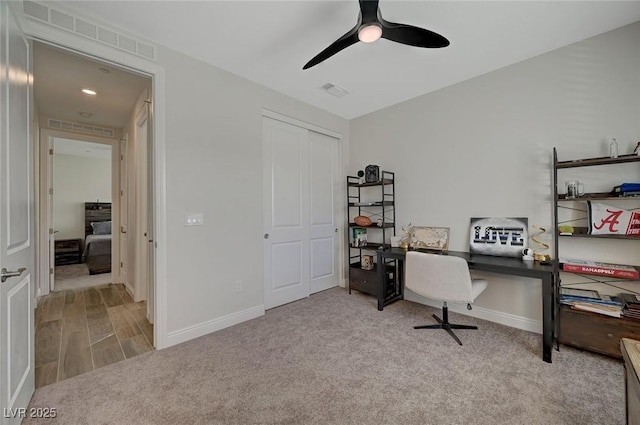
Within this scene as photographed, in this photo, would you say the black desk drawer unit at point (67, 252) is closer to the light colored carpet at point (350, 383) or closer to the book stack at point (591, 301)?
the light colored carpet at point (350, 383)

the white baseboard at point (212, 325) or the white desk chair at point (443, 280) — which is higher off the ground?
the white desk chair at point (443, 280)

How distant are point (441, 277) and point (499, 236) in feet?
2.96

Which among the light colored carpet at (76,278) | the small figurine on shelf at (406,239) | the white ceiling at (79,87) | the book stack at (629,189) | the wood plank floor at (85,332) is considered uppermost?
the white ceiling at (79,87)

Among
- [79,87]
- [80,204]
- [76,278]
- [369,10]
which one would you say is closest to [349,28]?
[369,10]

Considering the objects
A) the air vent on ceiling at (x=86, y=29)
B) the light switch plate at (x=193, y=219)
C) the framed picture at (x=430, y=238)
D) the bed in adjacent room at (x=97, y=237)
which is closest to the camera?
the air vent on ceiling at (x=86, y=29)

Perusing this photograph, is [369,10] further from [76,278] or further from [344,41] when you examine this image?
[76,278]

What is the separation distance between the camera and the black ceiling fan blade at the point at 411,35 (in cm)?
164

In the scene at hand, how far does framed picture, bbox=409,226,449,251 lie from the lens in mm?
3080

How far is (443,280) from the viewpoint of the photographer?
7.64 ft

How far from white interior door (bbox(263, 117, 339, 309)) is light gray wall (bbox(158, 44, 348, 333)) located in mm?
221

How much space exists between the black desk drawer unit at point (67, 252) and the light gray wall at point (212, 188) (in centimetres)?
561

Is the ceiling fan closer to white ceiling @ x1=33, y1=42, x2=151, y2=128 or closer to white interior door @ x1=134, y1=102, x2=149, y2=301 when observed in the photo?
white ceiling @ x1=33, y1=42, x2=151, y2=128

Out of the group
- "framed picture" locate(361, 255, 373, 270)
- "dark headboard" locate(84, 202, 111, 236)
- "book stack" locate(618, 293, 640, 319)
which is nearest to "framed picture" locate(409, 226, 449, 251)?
"framed picture" locate(361, 255, 373, 270)

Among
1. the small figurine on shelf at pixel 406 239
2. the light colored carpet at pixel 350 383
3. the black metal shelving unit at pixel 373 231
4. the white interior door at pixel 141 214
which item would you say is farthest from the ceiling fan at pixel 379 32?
the white interior door at pixel 141 214
